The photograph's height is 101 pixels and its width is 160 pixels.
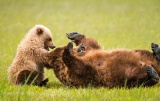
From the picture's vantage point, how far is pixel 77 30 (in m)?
16.9

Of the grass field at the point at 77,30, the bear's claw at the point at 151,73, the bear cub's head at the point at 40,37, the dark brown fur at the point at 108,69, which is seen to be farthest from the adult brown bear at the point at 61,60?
the bear's claw at the point at 151,73

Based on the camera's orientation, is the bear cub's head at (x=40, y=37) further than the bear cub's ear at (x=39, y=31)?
No

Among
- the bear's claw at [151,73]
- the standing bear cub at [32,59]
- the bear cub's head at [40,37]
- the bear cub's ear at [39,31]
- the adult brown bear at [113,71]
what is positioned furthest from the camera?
the bear cub's ear at [39,31]

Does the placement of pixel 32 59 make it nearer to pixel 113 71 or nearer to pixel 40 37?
pixel 40 37

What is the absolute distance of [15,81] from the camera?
300 inches

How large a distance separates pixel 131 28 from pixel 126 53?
10.1 m

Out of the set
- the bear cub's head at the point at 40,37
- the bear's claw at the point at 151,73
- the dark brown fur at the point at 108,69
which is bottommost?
the bear's claw at the point at 151,73

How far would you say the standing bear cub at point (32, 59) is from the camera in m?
7.60

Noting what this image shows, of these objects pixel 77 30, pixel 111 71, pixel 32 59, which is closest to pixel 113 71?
pixel 111 71

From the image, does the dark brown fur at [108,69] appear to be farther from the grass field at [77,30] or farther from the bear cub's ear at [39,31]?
the bear cub's ear at [39,31]

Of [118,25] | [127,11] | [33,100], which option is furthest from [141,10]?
[33,100]

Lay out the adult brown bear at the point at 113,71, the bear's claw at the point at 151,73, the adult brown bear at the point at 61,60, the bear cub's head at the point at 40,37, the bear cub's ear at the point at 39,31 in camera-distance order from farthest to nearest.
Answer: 1. the bear cub's ear at the point at 39,31
2. the bear cub's head at the point at 40,37
3. the adult brown bear at the point at 61,60
4. the adult brown bear at the point at 113,71
5. the bear's claw at the point at 151,73

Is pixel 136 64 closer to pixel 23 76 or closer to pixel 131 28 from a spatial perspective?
pixel 23 76

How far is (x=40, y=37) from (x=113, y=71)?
215 cm
